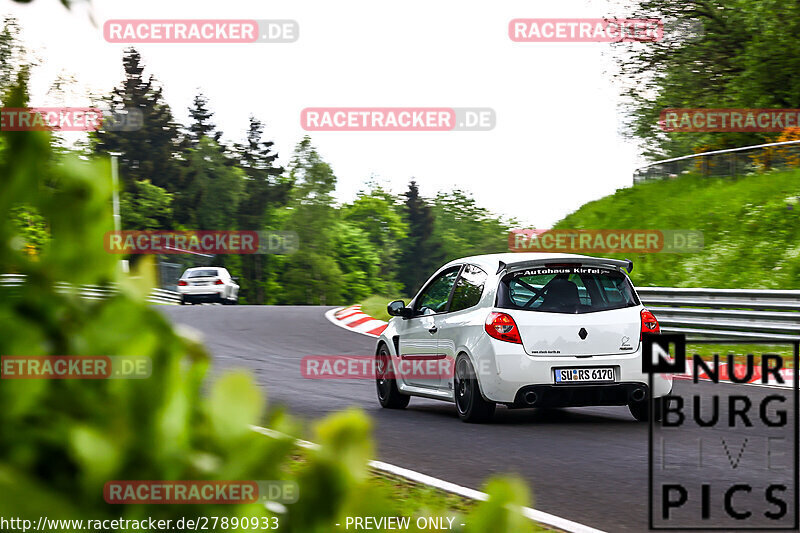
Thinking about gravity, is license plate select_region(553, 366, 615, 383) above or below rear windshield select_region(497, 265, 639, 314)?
below

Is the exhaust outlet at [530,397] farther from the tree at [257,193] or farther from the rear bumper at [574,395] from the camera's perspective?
the tree at [257,193]

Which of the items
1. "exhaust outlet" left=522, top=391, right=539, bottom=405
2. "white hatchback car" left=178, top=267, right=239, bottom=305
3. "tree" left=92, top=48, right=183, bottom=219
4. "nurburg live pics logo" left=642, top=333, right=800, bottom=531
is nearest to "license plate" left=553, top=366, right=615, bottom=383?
"exhaust outlet" left=522, top=391, right=539, bottom=405

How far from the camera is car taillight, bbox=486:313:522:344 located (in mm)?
9547

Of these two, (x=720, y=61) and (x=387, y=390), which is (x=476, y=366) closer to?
(x=387, y=390)

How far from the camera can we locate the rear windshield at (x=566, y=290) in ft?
31.9

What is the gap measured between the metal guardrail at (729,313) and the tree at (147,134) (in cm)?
6551

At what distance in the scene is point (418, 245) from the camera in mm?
120562

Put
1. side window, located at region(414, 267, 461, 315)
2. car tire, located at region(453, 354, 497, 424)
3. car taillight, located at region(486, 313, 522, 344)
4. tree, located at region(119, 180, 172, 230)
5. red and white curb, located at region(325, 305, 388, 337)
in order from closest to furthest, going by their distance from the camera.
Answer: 1. car taillight, located at region(486, 313, 522, 344)
2. car tire, located at region(453, 354, 497, 424)
3. side window, located at region(414, 267, 461, 315)
4. red and white curb, located at region(325, 305, 388, 337)
5. tree, located at region(119, 180, 172, 230)

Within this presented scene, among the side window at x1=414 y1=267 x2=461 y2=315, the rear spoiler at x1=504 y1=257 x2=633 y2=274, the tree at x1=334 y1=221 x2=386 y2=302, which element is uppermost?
the rear spoiler at x1=504 y1=257 x2=633 y2=274

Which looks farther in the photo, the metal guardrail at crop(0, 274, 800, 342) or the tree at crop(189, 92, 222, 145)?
the tree at crop(189, 92, 222, 145)

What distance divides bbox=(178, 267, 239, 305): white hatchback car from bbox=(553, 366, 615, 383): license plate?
31838 mm

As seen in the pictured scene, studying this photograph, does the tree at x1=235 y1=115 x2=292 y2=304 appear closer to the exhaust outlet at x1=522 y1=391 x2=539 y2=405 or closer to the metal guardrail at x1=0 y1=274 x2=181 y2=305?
the exhaust outlet at x1=522 y1=391 x2=539 y2=405

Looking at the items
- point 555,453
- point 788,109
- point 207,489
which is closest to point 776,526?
point 555,453

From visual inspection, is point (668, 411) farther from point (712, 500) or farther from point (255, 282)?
point (255, 282)
